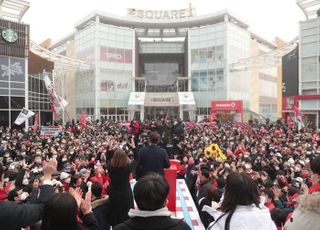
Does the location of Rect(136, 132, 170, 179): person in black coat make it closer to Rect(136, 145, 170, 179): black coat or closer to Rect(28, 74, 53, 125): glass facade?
Rect(136, 145, 170, 179): black coat

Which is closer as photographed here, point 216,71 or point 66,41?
point 216,71

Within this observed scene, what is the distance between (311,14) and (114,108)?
29374mm

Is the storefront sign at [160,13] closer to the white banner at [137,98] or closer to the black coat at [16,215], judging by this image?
the white banner at [137,98]

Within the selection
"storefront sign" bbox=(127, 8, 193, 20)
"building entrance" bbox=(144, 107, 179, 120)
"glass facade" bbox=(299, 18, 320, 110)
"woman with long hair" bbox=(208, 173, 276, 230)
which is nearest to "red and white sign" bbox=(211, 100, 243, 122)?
"glass facade" bbox=(299, 18, 320, 110)

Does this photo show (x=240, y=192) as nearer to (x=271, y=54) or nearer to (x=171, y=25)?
(x=271, y=54)

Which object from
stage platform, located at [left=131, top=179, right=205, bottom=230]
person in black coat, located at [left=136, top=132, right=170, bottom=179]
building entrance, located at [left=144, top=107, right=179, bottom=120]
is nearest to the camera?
person in black coat, located at [left=136, top=132, right=170, bottom=179]

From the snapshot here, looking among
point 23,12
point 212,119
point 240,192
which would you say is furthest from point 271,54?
point 240,192

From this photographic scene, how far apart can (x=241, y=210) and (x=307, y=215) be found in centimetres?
49

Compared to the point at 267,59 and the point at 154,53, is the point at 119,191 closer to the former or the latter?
the point at 267,59

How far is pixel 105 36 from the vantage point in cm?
4631

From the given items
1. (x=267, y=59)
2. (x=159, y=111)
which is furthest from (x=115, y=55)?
(x=267, y=59)

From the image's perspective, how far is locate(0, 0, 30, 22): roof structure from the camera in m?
29.3

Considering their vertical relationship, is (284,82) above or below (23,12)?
below

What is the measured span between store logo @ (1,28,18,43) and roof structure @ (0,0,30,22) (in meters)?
4.84
